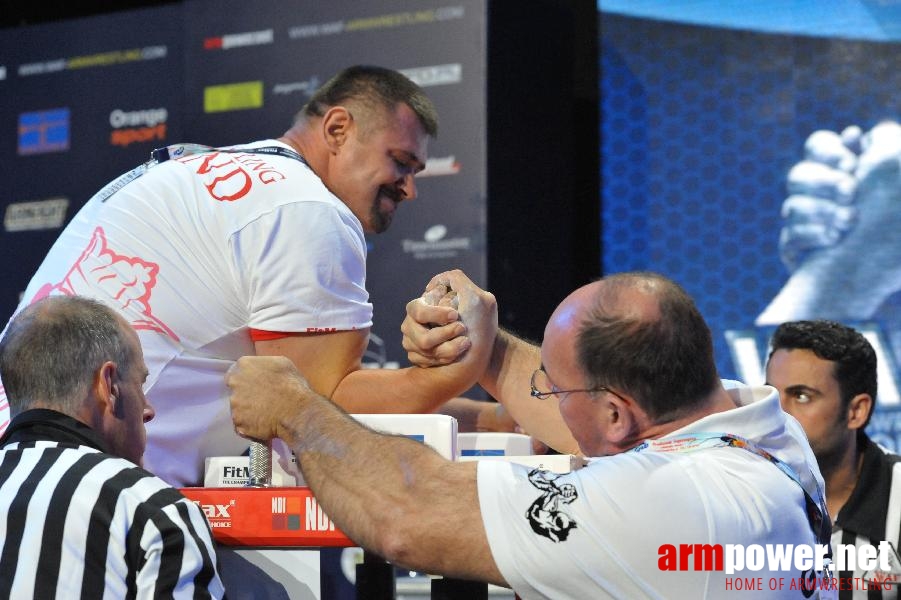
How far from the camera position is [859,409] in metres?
2.96

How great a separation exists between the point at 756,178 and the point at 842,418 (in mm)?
1209

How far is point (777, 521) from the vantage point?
1.38m

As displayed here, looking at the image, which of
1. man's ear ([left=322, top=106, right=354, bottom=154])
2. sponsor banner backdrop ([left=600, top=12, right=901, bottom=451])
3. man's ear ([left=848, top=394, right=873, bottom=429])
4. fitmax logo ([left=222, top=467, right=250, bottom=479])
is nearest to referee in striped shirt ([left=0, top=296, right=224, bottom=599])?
fitmax logo ([left=222, top=467, right=250, bottom=479])

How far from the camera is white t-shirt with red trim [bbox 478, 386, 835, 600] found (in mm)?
1325

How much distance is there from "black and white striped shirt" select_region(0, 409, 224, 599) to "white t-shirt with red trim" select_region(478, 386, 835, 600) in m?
0.43

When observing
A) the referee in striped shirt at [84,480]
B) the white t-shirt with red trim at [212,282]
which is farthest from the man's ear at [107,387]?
the white t-shirt with red trim at [212,282]

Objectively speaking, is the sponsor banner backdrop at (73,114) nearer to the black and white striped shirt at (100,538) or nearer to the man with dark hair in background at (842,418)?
the man with dark hair in background at (842,418)

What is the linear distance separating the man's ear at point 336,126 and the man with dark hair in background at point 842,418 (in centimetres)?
142

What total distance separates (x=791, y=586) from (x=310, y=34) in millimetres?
3067

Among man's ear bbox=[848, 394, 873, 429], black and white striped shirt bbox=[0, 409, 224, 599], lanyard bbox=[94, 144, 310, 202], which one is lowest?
man's ear bbox=[848, 394, 873, 429]

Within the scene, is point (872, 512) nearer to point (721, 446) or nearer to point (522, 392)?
point (522, 392)

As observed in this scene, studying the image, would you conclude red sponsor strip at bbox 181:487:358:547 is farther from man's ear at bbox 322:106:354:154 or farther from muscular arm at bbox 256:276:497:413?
man's ear at bbox 322:106:354:154

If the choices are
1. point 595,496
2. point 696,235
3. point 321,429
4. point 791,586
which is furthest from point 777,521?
point 696,235

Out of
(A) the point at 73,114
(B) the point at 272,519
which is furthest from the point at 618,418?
(A) the point at 73,114
